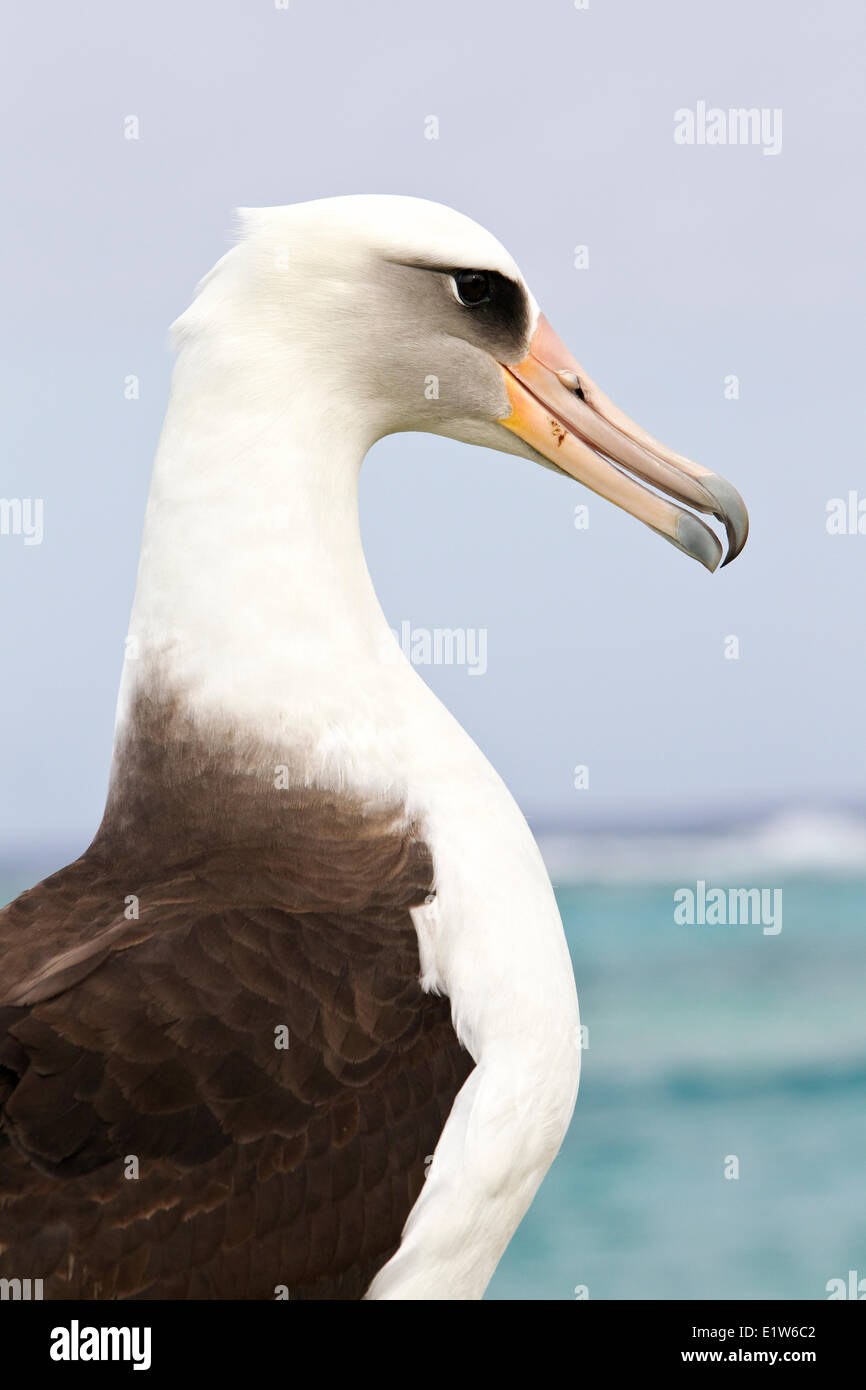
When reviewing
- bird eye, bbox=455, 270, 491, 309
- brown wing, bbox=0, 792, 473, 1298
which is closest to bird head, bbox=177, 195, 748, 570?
bird eye, bbox=455, 270, 491, 309

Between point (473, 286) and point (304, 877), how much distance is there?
1.08m

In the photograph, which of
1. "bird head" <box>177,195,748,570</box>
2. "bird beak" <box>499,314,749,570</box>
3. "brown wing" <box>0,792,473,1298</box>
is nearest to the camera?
"brown wing" <box>0,792,473,1298</box>

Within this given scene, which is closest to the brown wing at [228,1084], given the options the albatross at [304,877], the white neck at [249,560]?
the albatross at [304,877]

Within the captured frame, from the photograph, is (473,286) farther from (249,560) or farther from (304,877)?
(304,877)

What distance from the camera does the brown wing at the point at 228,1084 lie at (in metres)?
2.18

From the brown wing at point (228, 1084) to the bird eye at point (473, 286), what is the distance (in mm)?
1005

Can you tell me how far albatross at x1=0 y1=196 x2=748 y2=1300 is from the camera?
2.21m

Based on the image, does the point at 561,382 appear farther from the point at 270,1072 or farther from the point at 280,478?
the point at 270,1072

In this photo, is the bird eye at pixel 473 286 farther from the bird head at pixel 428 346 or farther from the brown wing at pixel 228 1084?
the brown wing at pixel 228 1084

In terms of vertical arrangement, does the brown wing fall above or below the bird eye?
below

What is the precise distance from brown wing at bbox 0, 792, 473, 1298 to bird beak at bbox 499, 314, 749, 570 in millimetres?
838

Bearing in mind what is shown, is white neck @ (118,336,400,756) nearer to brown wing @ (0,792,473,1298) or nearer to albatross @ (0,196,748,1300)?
albatross @ (0,196,748,1300)

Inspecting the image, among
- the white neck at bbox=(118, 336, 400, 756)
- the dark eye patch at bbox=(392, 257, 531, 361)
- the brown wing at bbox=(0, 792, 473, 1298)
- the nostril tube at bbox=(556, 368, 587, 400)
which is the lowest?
the brown wing at bbox=(0, 792, 473, 1298)
